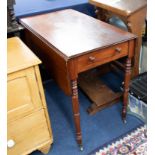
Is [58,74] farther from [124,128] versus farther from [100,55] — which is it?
[124,128]

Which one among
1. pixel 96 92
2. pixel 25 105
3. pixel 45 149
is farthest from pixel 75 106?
pixel 96 92

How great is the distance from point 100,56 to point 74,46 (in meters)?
0.15

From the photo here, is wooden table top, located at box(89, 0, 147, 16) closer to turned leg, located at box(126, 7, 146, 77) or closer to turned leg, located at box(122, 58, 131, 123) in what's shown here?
turned leg, located at box(126, 7, 146, 77)

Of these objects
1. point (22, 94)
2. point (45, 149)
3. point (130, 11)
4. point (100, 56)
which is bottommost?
point (45, 149)

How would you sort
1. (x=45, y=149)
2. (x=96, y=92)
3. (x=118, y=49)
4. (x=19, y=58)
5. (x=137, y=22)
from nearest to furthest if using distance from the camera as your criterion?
1. (x=19, y=58)
2. (x=118, y=49)
3. (x=45, y=149)
4. (x=137, y=22)
5. (x=96, y=92)

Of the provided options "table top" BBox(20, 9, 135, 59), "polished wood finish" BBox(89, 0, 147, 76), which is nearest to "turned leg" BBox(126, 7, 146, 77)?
"polished wood finish" BBox(89, 0, 147, 76)

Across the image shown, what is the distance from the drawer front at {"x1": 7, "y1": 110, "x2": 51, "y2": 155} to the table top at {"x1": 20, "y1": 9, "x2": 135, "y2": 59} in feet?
1.32

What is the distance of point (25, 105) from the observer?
1128mm

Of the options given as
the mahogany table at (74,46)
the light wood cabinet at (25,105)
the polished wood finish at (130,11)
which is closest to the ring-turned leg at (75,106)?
the mahogany table at (74,46)

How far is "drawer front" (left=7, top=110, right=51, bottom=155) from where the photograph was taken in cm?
116

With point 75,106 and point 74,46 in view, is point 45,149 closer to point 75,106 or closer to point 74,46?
point 75,106

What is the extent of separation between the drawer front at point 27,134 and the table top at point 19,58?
31 cm

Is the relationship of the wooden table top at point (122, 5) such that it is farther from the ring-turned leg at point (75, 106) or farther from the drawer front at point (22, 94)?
the drawer front at point (22, 94)
